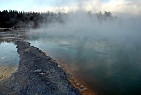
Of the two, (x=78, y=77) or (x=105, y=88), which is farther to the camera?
(x=78, y=77)

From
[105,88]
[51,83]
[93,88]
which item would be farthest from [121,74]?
[51,83]

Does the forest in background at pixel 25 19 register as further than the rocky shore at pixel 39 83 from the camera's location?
Yes

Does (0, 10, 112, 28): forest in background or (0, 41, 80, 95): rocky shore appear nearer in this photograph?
(0, 41, 80, 95): rocky shore

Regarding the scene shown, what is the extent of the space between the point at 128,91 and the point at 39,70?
8324mm

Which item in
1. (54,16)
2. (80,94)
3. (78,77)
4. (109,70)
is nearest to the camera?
(80,94)

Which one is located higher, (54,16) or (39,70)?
(54,16)

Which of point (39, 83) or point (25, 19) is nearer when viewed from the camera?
point (39, 83)

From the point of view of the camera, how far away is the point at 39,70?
39.1 ft

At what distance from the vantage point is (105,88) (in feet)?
33.1

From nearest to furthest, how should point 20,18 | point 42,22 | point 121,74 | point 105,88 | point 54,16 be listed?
point 105,88 < point 121,74 < point 20,18 < point 42,22 < point 54,16

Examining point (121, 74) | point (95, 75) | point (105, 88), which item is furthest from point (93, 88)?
point (121, 74)

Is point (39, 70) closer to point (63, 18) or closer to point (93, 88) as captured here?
point (93, 88)

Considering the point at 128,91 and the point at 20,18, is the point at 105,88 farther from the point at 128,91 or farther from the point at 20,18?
the point at 20,18

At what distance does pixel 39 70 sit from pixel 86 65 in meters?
6.38
